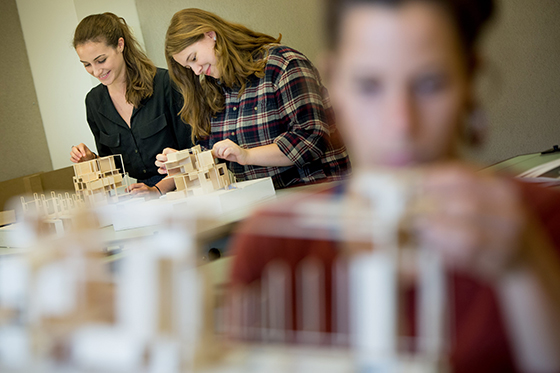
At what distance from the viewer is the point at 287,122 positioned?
1389mm

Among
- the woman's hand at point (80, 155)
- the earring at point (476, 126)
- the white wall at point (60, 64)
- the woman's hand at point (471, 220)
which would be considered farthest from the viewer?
the white wall at point (60, 64)

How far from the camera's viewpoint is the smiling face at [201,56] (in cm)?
133

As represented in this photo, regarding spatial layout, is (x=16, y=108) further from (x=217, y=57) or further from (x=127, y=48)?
(x=217, y=57)

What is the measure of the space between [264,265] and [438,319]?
199 mm

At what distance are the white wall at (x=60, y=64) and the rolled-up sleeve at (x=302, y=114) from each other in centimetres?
120

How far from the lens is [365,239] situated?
0.88 feet

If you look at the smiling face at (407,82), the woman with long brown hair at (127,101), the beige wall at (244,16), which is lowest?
the smiling face at (407,82)

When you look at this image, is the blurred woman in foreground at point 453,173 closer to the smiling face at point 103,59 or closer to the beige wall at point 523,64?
the smiling face at point 103,59

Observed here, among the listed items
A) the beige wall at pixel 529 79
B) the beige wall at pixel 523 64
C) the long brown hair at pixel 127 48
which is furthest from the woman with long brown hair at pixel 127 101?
the beige wall at pixel 529 79

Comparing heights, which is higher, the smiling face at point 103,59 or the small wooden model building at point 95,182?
the smiling face at point 103,59

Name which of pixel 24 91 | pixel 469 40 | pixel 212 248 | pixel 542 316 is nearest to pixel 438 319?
pixel 542 316

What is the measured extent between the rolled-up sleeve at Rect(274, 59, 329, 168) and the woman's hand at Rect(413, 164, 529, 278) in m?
1.07

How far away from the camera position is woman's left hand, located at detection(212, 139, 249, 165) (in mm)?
1298

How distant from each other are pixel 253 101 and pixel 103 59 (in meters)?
0.58
